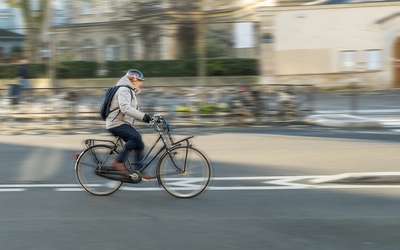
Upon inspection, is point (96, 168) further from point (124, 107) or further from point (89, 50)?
point (89, 50)

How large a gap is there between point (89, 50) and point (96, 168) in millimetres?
38329

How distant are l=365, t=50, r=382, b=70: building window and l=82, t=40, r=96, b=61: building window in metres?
22.9

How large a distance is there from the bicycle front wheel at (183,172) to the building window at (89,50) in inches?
1506

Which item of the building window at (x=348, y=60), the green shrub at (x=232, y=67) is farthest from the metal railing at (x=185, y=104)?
the green shrub at (x=232, y=67)

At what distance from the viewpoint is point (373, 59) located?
27594mm

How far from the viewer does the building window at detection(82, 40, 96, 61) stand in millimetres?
44375

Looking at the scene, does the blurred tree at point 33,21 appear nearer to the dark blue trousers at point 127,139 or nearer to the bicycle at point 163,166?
the bicycle at point 163,166

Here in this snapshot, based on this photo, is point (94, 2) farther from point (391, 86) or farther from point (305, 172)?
point (305, 172)

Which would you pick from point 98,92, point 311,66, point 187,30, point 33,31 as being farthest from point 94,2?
point 98,92

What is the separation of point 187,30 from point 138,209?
28731mm

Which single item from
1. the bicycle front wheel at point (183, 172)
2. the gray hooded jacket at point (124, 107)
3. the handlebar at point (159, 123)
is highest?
the gray hooded jacket at point (124, 107)

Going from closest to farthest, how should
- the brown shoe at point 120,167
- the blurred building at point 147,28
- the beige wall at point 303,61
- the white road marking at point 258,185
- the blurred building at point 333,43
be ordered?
the brown shoe at point 120,167 → the white road marking at point 258,185 → the blurred building at point 333,43 → the beige wall at point 303,61 → the blurred building at point 147,28

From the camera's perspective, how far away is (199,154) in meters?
7.09

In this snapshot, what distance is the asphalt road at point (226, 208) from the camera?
5.33 meters
